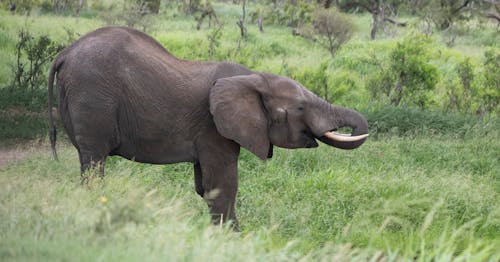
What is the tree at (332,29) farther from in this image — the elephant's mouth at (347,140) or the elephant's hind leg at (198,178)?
the elephant's mouth at (347,140)

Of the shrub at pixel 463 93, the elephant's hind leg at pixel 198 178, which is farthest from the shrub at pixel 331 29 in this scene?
the elephant's hind leg at pixel 198 178

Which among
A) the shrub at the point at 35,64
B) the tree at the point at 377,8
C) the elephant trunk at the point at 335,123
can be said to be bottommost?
the tree at the point at 377,8

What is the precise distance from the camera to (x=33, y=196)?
5.12 m

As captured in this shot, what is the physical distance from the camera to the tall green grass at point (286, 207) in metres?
4.25

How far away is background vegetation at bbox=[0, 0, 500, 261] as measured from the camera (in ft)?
14.7

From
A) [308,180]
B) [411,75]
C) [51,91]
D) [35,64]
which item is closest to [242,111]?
[51,91]

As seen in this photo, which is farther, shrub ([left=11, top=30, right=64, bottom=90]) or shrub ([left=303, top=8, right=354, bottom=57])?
shrub ([left=303, top=8, right=354, bottom=57])

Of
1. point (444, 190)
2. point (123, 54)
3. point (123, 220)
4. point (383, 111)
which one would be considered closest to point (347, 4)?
point (383, 111)

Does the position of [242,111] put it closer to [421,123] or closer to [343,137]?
[343,137]

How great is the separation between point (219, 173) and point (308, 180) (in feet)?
8.22

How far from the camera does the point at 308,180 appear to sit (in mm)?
9242

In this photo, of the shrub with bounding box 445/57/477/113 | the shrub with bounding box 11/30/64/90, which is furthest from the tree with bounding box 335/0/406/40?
the shrub with bounding box 11/30/64/90

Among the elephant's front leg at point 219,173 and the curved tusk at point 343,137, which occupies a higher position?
the curved tusk at point 343,137

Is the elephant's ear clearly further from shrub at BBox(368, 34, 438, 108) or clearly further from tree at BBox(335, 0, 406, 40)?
tree at BBox(335, 0, 406, 40)
